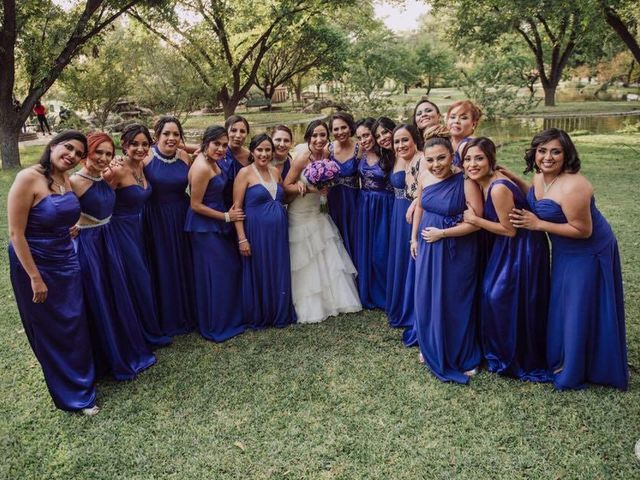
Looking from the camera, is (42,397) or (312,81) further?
(312,81)

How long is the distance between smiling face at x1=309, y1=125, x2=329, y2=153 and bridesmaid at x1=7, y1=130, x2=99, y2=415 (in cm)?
233

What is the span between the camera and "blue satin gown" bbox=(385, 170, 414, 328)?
5305 millimetres

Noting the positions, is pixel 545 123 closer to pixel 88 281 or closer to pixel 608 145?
pixel 608 145

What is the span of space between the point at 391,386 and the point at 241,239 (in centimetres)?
209

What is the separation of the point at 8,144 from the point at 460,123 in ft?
51.5

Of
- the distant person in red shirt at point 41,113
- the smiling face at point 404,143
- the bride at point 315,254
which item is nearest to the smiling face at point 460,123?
the smiling face at point 404,143

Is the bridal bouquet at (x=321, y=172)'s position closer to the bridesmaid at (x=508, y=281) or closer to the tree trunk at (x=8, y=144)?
the bridesmaid at (x=508, y=281)

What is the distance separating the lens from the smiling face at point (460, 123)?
4730 mm

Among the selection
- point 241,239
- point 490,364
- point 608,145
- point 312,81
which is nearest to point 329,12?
point 608,145

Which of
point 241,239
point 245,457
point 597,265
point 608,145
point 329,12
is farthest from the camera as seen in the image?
point 329,12

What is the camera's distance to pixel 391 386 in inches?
171

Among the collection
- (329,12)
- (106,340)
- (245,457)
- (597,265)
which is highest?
(329,12)

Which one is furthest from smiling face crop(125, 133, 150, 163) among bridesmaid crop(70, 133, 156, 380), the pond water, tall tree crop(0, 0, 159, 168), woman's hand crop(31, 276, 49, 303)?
the pond water

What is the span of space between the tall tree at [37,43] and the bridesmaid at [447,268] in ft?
47.0
